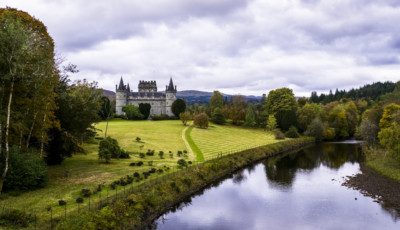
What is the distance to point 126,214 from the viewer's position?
17.4 meters

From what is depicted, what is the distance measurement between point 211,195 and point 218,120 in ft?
170

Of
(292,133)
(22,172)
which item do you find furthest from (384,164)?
(22,172)

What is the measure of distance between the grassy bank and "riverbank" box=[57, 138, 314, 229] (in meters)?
16.4

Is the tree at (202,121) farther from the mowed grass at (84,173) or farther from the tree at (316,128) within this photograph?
the tree at (316,128)

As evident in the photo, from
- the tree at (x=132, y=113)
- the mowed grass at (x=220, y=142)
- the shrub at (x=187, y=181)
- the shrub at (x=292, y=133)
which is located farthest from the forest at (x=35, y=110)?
the tree at (x=132, y=113)

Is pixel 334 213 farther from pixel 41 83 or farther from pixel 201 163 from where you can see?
pixel 41 83

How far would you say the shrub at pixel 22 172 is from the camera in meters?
18.6

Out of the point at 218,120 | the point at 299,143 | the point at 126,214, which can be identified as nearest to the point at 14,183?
the point at 126,214

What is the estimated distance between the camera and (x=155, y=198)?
20688 mm

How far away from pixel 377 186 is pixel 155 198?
21865mm

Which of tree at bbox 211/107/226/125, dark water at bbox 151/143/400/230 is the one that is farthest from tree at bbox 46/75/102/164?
tree at bbox 211/107/226/125

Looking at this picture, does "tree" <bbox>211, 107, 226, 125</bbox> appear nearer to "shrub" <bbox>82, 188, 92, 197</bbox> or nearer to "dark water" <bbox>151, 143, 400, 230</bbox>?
"dark water" <bbox>151, 143, 400, 230</bbox>

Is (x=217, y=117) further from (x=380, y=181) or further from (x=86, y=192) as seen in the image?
(x=86, y=192)

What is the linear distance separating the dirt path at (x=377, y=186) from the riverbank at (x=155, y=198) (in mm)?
13756
